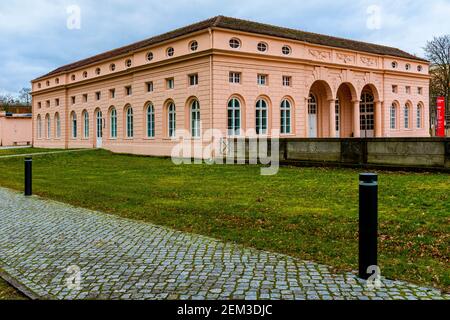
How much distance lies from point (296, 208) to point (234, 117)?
21.5 metres

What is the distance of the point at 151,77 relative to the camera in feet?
114

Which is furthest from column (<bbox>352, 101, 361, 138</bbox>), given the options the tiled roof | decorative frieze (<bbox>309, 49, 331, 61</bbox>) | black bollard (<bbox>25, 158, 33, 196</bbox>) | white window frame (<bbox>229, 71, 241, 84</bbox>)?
black bollard (<bbox>25, 158, 33, 196</bbox>)

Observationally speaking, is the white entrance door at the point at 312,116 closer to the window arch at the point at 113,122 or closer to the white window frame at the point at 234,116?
the white window frame at the point at 234,116

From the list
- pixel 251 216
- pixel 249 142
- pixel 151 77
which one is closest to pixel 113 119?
pixel 151 77

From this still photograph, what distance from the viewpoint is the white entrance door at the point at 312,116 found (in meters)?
38.2

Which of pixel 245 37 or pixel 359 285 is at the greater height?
pixel 245 37

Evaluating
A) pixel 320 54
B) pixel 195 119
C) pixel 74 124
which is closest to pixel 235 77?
pixel 195 119

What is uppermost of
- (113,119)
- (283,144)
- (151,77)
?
(151,77)

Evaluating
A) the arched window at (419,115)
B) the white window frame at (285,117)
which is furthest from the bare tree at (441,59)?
the white window frame at (285,117)

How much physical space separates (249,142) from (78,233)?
15.3 metres

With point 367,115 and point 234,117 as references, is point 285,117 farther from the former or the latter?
Answer: point 367,115

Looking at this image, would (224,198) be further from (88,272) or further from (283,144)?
(283,144)

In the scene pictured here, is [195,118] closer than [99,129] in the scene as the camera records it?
Yes

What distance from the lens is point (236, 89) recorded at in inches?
1212
